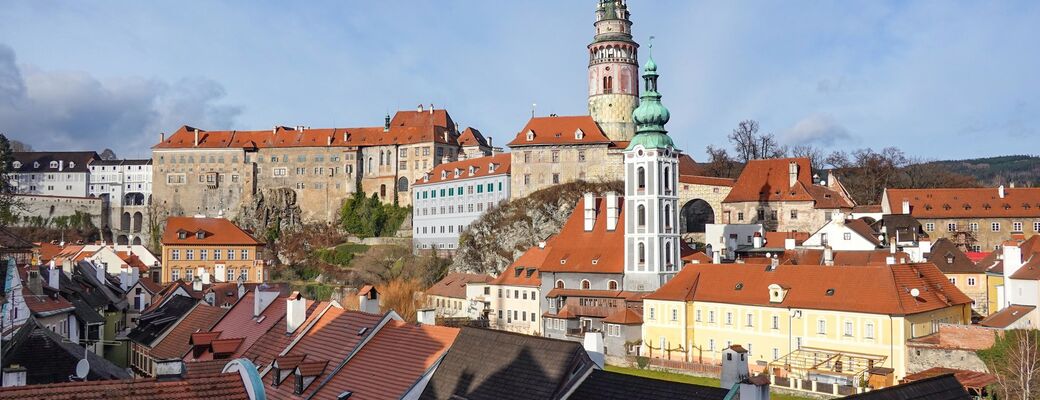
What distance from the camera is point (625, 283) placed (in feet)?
173

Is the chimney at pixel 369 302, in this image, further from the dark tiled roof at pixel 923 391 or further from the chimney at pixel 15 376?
the dark tiled roof at pixel 923 391

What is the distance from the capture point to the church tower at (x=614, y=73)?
80125 mm

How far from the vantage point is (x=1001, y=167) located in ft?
452

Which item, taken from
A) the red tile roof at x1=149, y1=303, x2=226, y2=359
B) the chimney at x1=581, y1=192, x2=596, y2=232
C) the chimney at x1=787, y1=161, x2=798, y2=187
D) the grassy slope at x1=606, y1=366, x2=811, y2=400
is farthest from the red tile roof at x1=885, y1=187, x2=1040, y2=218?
the red tile roof at x1=149, y1=303, x2=226, y2=359

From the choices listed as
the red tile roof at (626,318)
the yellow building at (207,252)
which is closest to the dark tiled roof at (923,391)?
the red tile roof at (626,318)

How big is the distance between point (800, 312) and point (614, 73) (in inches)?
1714

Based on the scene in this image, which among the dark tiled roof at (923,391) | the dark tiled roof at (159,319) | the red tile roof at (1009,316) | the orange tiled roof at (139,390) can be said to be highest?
the orange tiled roof at (139,390)

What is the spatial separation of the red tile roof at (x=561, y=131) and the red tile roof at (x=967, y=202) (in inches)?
869

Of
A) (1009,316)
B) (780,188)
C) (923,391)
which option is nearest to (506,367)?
(923,391)

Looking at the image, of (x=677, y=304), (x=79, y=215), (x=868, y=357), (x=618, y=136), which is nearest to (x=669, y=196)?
(x=677, y=304)

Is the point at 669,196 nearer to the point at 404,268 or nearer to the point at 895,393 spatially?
the point at 404,268

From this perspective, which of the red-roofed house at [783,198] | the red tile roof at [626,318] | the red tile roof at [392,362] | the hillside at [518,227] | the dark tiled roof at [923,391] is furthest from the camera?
the hillside at [518,227]

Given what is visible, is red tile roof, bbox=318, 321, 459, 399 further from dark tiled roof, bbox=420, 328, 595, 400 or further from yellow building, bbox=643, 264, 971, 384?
yellow building, bbox=643, 264, 971, 384

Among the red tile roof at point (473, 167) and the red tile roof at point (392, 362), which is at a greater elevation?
the red tile roof at point (473, 167)
